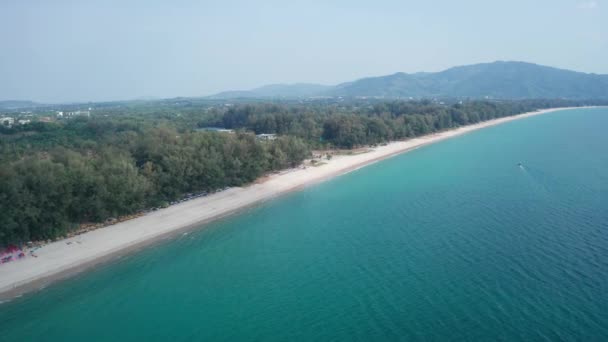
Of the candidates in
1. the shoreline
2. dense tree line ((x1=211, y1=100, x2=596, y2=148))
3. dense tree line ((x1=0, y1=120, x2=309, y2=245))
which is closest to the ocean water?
the shoreline

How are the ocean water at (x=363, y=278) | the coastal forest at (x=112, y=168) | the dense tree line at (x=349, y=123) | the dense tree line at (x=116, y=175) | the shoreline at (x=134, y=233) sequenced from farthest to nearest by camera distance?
the dense tree line at (x=349, y=123), the coastal forest at (x=112, y=168), the dense tree line at (x=116, y=175), the shoreline at (x=134, y=233), the ocean water at (x=363, y=278)

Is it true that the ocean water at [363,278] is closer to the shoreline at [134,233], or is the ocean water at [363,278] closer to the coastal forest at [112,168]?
the shoreline at [134,233]

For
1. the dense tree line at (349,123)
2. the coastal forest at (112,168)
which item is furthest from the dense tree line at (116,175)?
the dense tree line at (349,123)

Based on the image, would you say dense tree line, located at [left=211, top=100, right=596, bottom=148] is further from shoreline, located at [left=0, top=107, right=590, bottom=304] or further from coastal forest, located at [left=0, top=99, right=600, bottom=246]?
shoreline, located at [left=0, top=107, right=590, bottom=304]

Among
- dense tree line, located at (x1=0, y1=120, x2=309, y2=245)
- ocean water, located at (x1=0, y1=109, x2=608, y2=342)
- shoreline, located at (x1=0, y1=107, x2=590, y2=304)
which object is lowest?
ocean water, located at (x1=0, y1=109, x2=608, y2=342)

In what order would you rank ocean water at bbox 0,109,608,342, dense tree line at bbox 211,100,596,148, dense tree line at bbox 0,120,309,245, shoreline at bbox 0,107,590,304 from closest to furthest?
ocean water at bbox 0,109,608,342, shoreline at bbox 0,107,590,304, dense tree line at bbox 0,120,309,245, dense tree line at bbox 211,100,596,148

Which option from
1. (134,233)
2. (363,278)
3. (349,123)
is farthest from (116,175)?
(349,123)

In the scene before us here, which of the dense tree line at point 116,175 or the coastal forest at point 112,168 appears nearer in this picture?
the dense tree line at point 116,175
